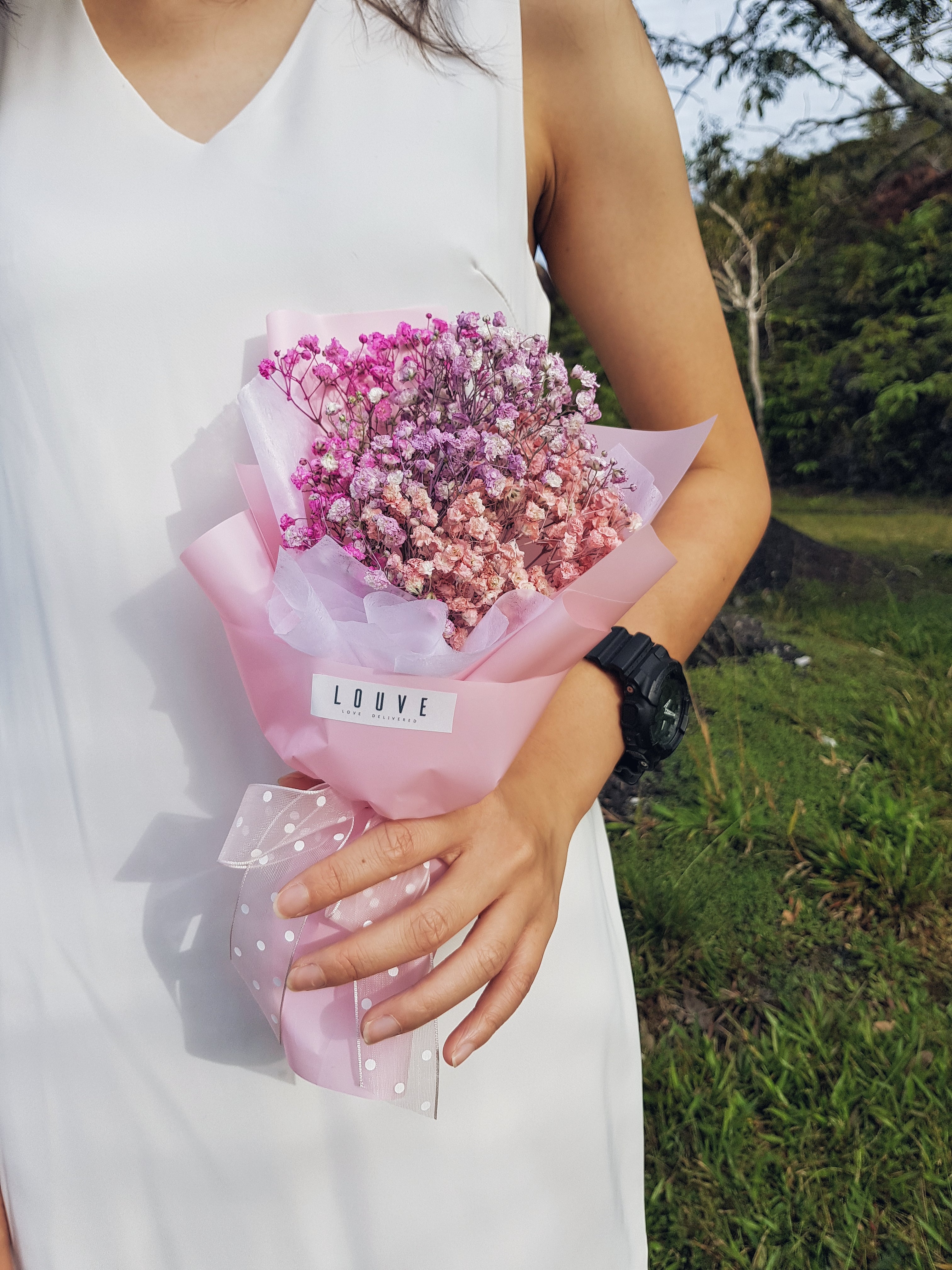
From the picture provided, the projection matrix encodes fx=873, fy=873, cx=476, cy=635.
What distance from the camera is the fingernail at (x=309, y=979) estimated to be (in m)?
0.84

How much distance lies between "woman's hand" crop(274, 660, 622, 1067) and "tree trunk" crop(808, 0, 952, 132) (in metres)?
4.21

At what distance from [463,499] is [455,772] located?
0.83 ft

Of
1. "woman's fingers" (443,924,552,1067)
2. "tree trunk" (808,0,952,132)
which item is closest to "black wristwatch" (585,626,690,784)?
"woman's fingers" (443,924,552,1067)

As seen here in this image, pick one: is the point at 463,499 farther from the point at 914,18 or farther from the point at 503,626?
the point at 914,18

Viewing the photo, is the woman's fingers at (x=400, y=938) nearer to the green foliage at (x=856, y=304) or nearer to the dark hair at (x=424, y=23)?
the dark hair at (x=424, y=23)

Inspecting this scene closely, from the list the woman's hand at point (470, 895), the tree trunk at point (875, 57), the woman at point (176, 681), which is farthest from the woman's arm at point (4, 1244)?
the tree trunk at point (875, 57)

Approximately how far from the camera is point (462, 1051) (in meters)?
0.89

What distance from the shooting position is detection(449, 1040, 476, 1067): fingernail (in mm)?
884

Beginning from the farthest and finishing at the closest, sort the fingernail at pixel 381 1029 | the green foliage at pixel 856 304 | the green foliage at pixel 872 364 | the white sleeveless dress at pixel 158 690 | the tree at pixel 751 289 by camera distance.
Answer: the tree at pixel 751 289, the green foliage at pixel 872 364, the green foliage at pixel 856 304, the white sleeveless dress at pixel 158 690, the fingernail at pixel 381 1029

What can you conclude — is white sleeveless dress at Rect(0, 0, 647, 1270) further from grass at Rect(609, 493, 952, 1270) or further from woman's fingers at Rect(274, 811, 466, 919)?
grass at Rect(609, 493, 952, 1270)

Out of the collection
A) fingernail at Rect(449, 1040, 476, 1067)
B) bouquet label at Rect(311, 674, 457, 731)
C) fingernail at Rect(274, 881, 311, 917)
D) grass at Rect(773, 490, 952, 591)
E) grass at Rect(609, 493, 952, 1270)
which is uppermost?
bouquet label at Rect(311, 674, 457, 731)

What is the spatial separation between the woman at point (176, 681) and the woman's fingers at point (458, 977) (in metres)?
0.03

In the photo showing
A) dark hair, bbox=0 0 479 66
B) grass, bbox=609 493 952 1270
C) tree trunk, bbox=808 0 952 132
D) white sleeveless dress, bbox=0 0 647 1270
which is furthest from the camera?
tree trunk, bbox=808 0 952 132

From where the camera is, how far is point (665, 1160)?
261 cm
